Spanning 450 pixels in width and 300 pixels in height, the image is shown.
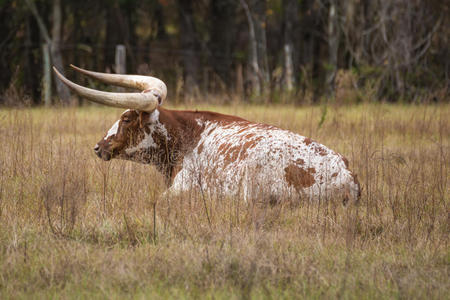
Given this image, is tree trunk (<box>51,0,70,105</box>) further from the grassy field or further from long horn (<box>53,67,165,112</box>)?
the grassy field

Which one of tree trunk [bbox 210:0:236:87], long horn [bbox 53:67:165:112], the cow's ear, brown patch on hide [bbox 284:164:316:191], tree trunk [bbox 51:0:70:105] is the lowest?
brown patch on hide [bbox 284:164:316:191]

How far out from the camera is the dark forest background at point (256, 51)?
12422 millimetres

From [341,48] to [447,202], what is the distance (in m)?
16.4

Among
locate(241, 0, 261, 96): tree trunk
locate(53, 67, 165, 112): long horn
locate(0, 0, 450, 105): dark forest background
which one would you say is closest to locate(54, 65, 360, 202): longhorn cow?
locate(53, 67, 165, 112): long horn

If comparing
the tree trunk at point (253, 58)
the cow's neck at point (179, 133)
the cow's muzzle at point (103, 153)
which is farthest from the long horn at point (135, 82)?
the tree trunk at point (253, 58)

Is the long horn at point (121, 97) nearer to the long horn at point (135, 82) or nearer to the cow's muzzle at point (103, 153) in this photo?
the long horn at point (135, 82)

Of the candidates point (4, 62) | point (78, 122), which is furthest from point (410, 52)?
point (4, 62)

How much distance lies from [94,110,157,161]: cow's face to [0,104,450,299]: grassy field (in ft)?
0.43

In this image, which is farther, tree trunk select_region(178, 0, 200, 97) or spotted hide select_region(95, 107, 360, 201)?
tree trunk select_region(178, 0, 200, 97)

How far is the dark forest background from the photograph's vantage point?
12422 millimetres

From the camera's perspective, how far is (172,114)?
17.4 feet

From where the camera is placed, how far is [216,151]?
15.9 ft

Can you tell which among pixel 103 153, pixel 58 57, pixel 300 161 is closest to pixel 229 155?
pixel 300 161

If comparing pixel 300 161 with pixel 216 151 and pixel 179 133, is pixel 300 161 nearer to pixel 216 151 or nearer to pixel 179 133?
pixel 216 151
